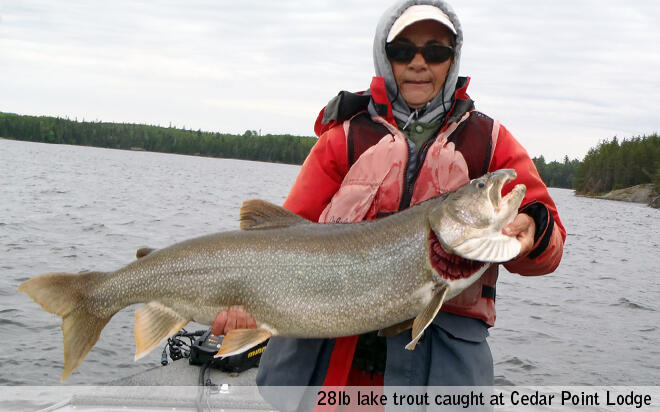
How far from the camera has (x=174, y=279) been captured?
3.50 metres

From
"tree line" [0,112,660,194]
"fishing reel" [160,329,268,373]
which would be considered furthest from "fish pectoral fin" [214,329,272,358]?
"tree line" [0,112,660,194]

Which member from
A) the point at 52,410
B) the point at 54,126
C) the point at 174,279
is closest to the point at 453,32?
the point at 174,279

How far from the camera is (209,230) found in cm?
2220

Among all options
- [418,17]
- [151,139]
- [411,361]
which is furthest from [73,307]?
[151,139]

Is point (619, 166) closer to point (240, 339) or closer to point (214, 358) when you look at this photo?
point (214, 358)

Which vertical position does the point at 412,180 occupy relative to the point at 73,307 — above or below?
above

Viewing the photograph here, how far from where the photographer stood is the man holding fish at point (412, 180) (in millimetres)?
3258

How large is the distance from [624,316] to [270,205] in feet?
46.0

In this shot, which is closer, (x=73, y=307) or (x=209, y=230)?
(x=73, y=307)

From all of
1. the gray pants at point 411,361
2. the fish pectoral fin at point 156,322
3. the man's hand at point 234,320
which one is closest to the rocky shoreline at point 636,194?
the gray pants at point 411,361

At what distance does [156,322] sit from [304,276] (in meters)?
1.01

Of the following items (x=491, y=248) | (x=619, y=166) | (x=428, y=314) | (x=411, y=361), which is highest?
(x=619, y=166)

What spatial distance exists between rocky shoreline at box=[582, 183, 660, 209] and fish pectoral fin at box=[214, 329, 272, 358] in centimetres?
8324

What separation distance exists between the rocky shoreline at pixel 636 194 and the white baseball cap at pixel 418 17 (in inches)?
3247
